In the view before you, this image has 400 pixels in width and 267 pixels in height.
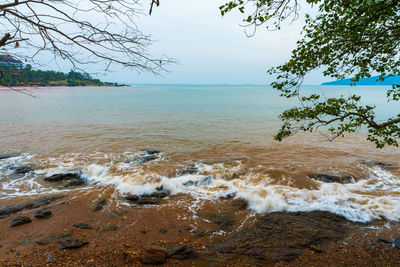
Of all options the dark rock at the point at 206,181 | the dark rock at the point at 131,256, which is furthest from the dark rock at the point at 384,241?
the dark rock at the point at 131,256

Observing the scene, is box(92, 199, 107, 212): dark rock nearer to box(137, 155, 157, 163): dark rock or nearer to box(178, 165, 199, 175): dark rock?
box(178, 165, 199, 175): dark rock

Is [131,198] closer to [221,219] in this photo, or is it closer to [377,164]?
[221,219]

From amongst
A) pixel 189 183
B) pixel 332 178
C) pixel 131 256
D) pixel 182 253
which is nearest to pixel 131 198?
pixel 189 183

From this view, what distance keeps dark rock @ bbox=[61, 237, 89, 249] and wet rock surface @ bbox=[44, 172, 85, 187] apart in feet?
15.3

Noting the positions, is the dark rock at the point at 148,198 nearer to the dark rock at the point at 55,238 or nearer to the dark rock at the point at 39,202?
the dark rock at the point at 55,238

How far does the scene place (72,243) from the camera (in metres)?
5.92

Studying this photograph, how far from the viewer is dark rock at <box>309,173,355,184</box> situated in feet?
33.9

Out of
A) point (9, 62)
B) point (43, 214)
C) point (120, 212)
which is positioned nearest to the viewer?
point (9, 62)

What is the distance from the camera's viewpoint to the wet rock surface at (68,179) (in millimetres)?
10293

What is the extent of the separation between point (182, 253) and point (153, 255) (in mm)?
750

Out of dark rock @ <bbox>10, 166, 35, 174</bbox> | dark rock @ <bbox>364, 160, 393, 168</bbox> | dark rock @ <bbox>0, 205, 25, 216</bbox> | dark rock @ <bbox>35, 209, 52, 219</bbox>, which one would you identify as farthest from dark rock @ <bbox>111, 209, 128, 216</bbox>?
dark rock @ <bbox>364, 160, 393, 168</bbox>

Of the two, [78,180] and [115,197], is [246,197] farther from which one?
[78,180]

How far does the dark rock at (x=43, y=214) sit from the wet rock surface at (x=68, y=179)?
2.63m

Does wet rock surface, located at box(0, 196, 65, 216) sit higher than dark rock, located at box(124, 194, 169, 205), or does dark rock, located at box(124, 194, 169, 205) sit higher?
wet rock surface, located at box(0, 196, 65, 216)
